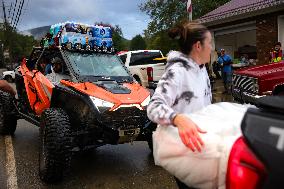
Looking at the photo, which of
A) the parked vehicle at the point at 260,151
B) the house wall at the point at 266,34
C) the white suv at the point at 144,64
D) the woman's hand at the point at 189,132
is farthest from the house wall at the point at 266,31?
the parked vehicle at the point at 260,151

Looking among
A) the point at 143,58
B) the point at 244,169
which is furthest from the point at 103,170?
the point at 143,58

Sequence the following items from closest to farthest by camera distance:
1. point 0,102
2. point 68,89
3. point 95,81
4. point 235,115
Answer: point 235,115 → point 68,89 → point 95,81 → point 0,102

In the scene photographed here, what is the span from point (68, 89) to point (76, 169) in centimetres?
116

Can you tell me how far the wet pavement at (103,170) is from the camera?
211 inches

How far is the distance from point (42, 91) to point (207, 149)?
5353mm

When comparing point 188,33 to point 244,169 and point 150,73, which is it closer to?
point 244,169

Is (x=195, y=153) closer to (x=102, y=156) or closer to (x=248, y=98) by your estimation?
(x=102, y=156)

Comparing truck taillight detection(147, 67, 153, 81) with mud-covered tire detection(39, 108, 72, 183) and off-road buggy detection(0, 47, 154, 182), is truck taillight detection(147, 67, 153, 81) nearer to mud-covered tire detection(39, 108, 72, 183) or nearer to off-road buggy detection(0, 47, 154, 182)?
off-road buggy detection(0, 47, 154, 182)

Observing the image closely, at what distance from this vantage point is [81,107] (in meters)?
5.88

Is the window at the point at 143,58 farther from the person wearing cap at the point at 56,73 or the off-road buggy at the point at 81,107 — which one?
the person wearing cap at the point at 56,73

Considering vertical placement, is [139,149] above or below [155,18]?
below

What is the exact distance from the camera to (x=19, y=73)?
332 inches

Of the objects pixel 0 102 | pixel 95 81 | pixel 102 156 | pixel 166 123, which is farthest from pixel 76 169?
pixel 166 123

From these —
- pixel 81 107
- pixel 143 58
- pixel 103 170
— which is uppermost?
pixel 143 58
